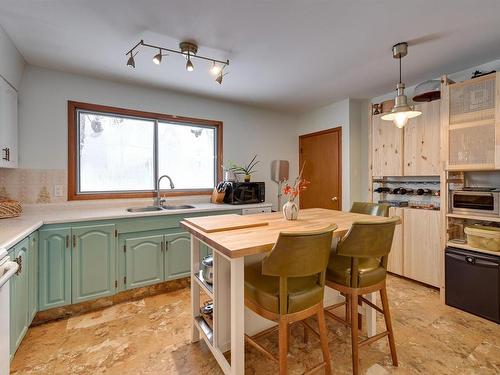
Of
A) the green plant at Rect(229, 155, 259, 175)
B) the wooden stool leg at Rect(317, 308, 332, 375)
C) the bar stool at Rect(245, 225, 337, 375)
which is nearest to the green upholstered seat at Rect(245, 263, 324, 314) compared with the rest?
the bar stool at Rect(245, 225, 337, 375)

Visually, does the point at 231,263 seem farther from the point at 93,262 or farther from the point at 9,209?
the point at 9,209

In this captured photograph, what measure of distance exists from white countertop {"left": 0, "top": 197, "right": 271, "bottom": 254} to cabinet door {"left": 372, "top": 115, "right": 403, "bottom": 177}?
5.13 feet

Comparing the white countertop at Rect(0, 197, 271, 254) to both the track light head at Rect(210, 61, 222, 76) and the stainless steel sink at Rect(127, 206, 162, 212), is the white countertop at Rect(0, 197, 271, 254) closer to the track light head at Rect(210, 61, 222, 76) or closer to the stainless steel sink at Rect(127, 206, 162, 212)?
→ the stainless steel sink at Rect(127, 206, 162, 212)

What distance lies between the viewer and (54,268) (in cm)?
216

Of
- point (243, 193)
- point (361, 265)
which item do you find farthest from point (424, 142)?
point (243, 193)

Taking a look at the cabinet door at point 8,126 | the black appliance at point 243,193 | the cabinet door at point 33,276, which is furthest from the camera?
the black appliance at point 243,193

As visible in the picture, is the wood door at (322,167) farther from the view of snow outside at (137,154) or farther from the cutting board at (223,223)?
the cutting board at (223,223)

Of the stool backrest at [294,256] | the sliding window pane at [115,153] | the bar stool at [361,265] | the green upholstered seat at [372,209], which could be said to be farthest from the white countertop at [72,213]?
the bar stool at [361,265]

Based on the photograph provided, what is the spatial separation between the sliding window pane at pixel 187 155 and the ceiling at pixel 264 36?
29.0 inches

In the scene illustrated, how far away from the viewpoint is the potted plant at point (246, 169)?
12.2 ft

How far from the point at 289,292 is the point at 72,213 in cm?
230

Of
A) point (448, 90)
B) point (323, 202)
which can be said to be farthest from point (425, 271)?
point (448, 90)

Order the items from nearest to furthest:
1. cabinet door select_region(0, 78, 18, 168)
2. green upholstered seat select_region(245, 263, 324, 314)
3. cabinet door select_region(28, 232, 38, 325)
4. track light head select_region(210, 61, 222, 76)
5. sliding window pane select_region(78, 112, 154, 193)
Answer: green upholstered seat select_region(245, 263, 324, 314) < cabinet door select_region(28, 232, 38, 325) < cabinet door select_region(0, 78, 18, 168) < track light head select_region(210, 61, 222, 76) < sliding window pane select_region(78, 112, 154, 193)

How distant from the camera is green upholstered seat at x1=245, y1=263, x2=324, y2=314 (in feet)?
4.23
